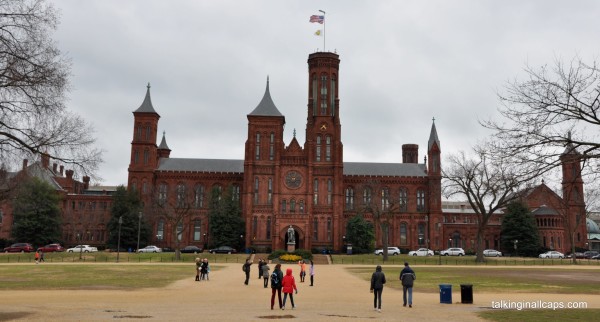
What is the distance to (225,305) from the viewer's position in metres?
21.7

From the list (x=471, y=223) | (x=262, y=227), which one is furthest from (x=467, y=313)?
(x=471, y=223)

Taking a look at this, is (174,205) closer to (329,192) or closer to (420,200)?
(329,192)

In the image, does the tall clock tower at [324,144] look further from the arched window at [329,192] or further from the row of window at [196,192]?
the row of window at [196,192]

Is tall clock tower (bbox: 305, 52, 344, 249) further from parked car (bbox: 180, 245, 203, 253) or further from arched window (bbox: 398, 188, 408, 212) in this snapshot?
parked car (bbox: 180, 245, 203, 253)

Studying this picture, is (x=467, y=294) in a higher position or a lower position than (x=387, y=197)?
lower

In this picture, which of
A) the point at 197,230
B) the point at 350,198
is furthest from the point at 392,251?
the point at 197,230

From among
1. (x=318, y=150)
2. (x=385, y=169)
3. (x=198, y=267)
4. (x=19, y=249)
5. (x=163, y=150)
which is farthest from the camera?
(x=163, y=150)

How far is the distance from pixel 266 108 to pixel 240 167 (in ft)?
52.0

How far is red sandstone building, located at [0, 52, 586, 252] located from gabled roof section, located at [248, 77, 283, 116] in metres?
0.17

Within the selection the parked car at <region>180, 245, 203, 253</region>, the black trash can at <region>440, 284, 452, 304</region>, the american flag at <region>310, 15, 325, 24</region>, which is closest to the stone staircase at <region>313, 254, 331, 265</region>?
the parked car at <region>180, 245, 203, 253</region>

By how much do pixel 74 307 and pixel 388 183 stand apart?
8444cm

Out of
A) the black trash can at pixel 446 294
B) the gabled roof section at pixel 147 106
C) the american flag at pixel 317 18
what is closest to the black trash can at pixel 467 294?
the black trash can at pixel 446 294

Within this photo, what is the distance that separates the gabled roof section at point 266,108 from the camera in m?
92.2

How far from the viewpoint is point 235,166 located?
4131 inches
